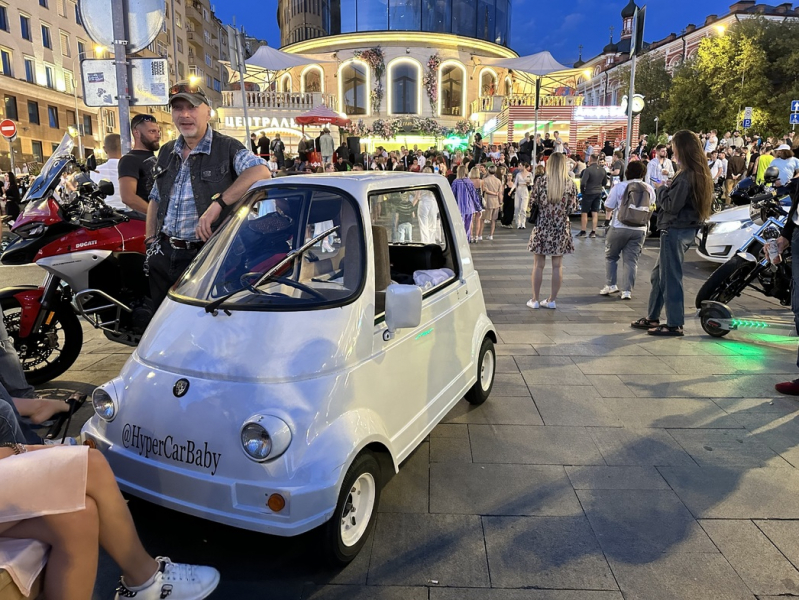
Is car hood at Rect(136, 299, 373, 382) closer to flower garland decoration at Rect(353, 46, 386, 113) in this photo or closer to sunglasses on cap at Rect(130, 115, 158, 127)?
sunglasses on cap at Rect(130, 115, 158, 127)


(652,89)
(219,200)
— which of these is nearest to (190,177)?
(219,200)

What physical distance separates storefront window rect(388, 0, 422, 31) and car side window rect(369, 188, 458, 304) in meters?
43.6

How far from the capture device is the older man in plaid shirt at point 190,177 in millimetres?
3695

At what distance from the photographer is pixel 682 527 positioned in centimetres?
278

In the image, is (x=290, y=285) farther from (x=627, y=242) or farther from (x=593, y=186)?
(x=593, y=186)

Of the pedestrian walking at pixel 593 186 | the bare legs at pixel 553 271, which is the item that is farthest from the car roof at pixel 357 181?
the pedestrian walking at pixel 593 186

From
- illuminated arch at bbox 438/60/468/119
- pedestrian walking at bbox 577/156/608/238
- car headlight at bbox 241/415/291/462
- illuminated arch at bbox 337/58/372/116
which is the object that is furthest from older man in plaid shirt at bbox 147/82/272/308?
illuminated arch at bbox 438/60/468/119

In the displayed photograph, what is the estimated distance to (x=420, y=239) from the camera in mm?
4223

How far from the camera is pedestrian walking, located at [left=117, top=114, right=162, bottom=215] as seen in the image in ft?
15.1

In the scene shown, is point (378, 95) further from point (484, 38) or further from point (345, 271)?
point (345, 271)

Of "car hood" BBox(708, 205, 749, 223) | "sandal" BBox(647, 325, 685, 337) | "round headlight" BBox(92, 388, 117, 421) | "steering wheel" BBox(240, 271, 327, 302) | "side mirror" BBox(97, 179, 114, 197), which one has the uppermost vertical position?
"side mirror" BBox(97, 179, 114, 197)

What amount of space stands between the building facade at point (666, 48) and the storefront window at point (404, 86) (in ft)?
40.1

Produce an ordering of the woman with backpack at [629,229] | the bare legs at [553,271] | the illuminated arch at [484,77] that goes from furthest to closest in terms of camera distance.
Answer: the illuminated arch at [484,77] → the woman with backpack at [629,229] → the bare legs at [553,271]

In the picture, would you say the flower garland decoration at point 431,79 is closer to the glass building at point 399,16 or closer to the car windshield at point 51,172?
the glass building at point 399,16
